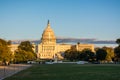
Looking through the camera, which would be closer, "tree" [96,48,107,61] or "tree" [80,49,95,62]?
"tree" [96,48,107,61]

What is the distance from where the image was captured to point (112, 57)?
6560 inches

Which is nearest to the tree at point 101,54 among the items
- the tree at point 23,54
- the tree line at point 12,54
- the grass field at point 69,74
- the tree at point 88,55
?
the tree at point 88,55

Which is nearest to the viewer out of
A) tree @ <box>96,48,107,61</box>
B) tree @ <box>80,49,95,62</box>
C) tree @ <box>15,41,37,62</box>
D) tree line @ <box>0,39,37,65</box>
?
tree line @ <box>0,39,37,65</box>

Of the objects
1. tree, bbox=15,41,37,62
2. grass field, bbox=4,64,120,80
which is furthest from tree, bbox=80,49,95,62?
grass field, bbox=4,64,120,80

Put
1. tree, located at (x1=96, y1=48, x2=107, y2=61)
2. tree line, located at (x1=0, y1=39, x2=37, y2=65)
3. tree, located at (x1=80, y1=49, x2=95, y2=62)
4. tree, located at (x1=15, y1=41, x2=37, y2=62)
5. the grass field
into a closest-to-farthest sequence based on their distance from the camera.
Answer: the grass field < tree line, located at (x1=0, y1=39, x2=37, y2=65) < tree, located at (x1=15, y1=41, x2=37, y2=62) < tree, located at (x1=96, y1=48, x2=107, y2=61) < tree, located at (x1=80, y1=49, x2=95, y2=62)

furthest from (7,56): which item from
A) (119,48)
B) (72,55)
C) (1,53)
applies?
(72,55)

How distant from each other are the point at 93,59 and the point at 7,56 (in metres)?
80.9

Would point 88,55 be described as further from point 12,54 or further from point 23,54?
point 12,54

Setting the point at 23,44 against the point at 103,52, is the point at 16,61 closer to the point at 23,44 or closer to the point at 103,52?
the point at 23,44

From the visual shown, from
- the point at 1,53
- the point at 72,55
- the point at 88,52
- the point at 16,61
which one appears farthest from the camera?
the point at 72,55

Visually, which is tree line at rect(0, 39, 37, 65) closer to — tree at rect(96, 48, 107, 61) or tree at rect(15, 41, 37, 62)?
tree at rect(15, 41, 37, 62)

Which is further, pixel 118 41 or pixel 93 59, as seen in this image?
pixel 93 59

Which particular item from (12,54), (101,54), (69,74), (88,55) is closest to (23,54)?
(12,54)

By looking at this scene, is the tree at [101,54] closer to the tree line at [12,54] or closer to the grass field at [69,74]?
the tree line at [12,54]
